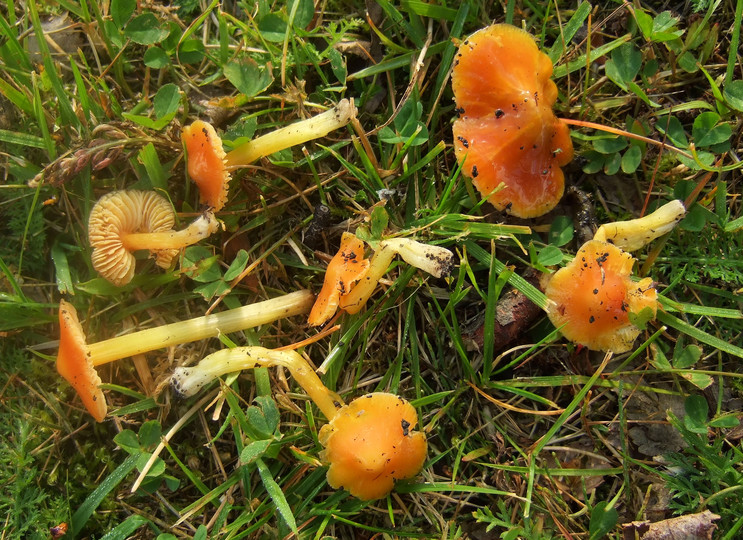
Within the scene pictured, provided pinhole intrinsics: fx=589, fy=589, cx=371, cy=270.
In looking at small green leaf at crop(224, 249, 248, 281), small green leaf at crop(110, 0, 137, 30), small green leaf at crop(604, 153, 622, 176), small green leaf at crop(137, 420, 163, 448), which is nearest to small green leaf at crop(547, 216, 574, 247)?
small green leaf at crop(604, 153, 622, 176)

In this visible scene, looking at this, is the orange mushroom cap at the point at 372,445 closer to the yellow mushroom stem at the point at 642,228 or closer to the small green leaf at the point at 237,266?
the small green leaf at the point at 237,266

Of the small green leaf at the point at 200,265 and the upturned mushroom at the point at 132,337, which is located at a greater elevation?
the small green leaf at the point at 200,265

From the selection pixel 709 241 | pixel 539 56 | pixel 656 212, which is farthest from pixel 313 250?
pixel 709 241

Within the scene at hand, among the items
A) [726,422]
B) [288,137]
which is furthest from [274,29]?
[726,422]

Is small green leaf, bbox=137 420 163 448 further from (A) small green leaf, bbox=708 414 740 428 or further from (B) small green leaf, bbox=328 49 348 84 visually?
(A) small green leaf, bbox=708 414 740 428

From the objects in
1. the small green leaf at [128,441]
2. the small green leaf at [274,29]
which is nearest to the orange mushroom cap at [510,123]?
the small green leaf at [274,29]

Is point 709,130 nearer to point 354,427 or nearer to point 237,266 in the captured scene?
point 354,427
